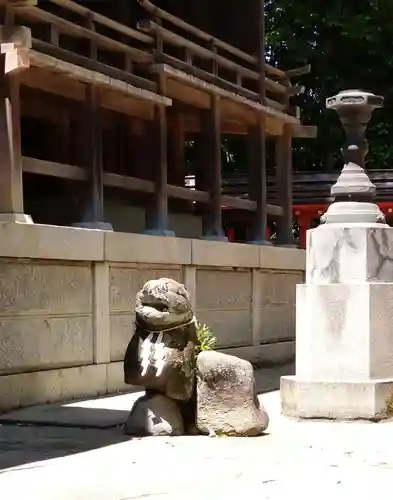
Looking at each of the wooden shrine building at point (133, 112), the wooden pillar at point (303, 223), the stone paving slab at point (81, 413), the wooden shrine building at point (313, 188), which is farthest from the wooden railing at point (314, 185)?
the stone paving slab at point (81, 413)

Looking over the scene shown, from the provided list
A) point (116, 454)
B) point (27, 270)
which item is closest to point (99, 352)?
point (27, 270)

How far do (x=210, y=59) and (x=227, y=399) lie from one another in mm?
7576

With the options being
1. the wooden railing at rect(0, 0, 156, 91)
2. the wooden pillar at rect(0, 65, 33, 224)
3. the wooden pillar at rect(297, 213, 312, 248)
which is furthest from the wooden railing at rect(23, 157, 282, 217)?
the wooden pillar at rect(297, 213, 312, 248)

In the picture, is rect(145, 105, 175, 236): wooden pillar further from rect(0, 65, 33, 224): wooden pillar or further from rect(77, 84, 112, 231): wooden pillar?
rect(0, 65, 33, 224): wooden pillar

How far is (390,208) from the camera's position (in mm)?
21500

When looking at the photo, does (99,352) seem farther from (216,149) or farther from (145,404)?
(216,149)

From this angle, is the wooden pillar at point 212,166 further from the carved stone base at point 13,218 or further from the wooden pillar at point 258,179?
the carved stone base at point 13,218

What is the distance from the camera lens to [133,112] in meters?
12.8

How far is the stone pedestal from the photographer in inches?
357

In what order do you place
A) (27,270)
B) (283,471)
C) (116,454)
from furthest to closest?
(27,270), (116,454), (283,471)

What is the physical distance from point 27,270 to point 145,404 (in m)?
2.62

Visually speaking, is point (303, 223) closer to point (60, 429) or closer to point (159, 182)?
point (159, 182)

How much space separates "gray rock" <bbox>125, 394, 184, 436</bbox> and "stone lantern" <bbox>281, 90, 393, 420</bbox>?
1.62 metres

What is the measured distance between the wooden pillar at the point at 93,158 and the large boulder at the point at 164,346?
3.52 m
